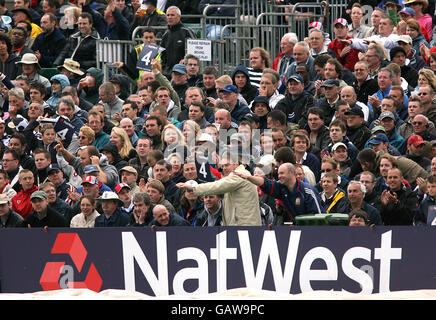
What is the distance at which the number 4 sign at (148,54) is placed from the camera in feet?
52.1

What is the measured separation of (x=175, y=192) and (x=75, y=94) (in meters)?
3.66

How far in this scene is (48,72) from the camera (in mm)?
17281

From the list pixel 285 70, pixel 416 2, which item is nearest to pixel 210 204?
pixel 285 70

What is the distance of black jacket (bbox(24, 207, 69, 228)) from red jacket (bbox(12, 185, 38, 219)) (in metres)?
0.72

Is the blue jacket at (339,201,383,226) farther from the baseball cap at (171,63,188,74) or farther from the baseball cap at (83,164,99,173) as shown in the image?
the baseball cap at (171,63,188,74)

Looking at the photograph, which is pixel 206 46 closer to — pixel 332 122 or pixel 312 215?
pixel 332 122

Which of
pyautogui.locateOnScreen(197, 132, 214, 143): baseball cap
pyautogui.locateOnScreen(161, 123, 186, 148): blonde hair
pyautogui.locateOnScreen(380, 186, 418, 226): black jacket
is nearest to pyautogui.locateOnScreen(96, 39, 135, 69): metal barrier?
pyautogui.locateOnScreen(161, 123, 186, 148): blonde hair

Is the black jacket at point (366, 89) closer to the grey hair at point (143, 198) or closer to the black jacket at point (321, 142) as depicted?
the black jacket at point (321, 142)

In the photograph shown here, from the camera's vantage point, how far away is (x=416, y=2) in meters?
16.1

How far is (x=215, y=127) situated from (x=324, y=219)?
2.81 metres

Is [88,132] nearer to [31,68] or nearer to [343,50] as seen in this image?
[31,68]

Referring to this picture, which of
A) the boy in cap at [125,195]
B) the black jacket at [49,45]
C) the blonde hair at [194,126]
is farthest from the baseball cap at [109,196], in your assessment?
the black jacket at [49,45]

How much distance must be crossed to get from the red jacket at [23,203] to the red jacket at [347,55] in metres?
5.09

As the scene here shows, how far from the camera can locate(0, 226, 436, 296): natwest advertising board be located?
10562 mm
